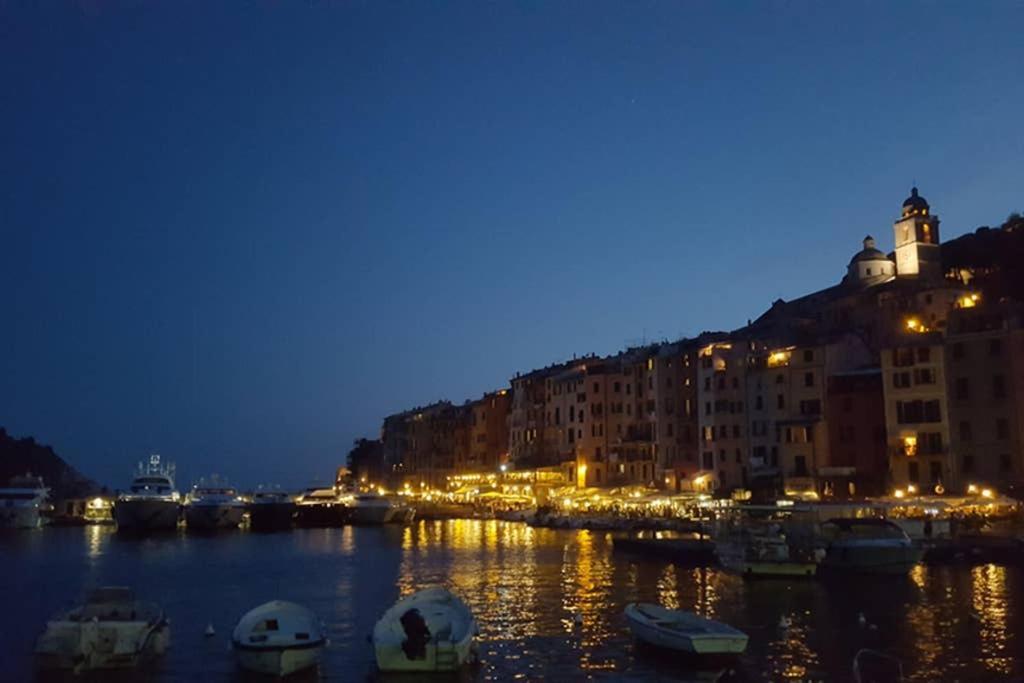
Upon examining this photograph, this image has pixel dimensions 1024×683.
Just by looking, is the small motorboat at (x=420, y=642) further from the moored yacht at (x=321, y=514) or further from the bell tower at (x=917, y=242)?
the moored yacht at (x=321, y=514)

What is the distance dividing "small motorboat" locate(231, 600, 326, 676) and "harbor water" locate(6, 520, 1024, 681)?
743 mm

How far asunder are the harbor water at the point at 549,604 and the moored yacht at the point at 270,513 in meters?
33.0

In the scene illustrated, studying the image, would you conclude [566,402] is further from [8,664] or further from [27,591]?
[8,664]

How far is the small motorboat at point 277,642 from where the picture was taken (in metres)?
28.2

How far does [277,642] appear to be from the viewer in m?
28.2

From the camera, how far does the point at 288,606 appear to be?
1200 inches

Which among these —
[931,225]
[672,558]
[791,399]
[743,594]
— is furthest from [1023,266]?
[743,594]

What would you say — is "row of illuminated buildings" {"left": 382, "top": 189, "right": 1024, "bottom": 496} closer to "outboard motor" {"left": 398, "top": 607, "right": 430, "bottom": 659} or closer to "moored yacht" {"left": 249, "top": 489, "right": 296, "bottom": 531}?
"moored yacht" {"left": 249, "top": 489, "right": 296, "bottom": 531}

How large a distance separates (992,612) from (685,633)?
1661cm

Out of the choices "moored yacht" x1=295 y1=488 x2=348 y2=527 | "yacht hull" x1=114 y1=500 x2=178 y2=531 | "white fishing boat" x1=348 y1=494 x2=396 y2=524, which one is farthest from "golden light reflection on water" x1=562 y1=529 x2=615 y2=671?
"moored yacht" x1=295 y1=488 x2=348 y2=527

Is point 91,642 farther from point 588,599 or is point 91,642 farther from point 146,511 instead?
point 146,511

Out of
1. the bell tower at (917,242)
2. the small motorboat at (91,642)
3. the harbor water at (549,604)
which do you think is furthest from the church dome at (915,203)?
the small motorboat at (91,642)

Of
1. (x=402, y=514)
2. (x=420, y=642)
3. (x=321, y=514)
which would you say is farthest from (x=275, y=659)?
(x=321, y=514)

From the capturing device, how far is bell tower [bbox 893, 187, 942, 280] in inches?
4122
